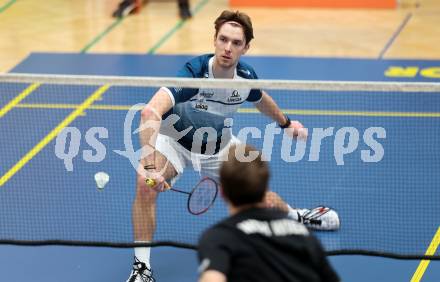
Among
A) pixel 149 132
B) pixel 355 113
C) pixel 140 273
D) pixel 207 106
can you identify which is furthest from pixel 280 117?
pixel 355 113

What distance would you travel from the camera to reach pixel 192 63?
22.1ft

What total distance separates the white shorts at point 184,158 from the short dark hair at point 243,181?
9.90ft

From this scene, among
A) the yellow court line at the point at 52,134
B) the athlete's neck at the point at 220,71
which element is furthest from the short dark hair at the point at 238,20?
the yellow court line at the point at 52,134

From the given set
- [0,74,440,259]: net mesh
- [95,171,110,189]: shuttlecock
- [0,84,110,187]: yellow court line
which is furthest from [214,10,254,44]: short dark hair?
[0,84,110,187]: yellow court line

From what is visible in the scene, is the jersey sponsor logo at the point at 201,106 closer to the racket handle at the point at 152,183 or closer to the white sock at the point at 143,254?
the racket handle at the point at 152,183

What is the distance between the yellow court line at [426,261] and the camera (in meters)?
6.75

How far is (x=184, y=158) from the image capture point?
6.95 metres

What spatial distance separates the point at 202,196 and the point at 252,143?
179 centimetres

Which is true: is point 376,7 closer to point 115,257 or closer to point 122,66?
point 122,66

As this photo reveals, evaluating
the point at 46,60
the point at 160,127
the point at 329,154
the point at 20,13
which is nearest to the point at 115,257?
the point at 160,127

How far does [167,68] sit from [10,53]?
2.54 metres

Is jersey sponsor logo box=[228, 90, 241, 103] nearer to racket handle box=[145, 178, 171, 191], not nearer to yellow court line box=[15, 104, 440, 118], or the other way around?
racket handle box=[145, 178, 171, 191]

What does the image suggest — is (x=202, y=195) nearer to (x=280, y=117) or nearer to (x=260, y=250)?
(x=280, y=117)

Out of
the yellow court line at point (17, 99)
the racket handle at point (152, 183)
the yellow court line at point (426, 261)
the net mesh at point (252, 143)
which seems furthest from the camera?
the yellow court line at point (17, 99)
